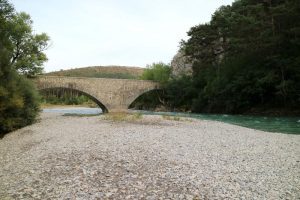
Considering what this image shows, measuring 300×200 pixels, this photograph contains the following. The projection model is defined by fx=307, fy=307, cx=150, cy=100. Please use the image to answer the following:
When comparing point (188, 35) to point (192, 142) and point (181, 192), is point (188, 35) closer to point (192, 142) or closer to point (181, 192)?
point (192, 142)

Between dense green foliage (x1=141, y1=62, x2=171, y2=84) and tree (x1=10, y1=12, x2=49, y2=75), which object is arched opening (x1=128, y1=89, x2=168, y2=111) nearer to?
dense green foliage (x1=141, y1=62, x2=171, y2=84)

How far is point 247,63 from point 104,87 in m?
19.2

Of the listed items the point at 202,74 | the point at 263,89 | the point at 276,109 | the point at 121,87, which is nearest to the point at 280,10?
the point at 263,89

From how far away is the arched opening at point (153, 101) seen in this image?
2151 inches

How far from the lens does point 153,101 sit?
61.2 m

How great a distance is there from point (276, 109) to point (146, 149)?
27466 millimetres

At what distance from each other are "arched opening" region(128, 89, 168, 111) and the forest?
464 cm

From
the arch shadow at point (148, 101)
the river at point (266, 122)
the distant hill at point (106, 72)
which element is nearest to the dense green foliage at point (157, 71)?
the arch shadow at point (148, 101)

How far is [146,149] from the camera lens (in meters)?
9.35

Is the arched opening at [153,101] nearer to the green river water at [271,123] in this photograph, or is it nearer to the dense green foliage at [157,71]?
the dense green foliage at [157,71]

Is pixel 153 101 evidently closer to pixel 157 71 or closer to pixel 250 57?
pixel 157 71

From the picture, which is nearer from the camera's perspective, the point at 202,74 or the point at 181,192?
the point at 181,192

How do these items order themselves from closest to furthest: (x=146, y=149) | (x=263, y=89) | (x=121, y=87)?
(x=146, y=149), (x=263, y=89), (x=121, y=87)

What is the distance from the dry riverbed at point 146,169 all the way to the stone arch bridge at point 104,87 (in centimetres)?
2834
